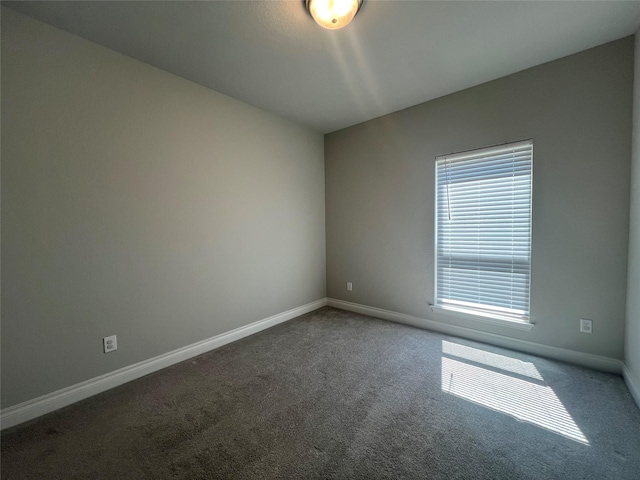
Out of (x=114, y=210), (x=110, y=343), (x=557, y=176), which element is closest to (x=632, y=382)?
(x=557, y=176)

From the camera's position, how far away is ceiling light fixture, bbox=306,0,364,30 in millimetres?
1611

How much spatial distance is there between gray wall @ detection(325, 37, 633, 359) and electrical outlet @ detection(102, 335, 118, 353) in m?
2.99

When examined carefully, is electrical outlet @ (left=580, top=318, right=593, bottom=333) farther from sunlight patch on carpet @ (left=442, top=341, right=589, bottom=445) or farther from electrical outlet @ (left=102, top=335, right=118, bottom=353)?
electrical outlet @ (left=102, top=335, right=118, bottom=353)

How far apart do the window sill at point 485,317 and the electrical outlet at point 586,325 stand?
0.35 meters

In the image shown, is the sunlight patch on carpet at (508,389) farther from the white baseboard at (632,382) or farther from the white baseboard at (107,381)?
the white baseboard at (107,381)

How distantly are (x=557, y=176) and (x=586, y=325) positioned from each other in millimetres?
1324

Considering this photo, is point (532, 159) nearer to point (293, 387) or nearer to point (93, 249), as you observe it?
point (293, 387)

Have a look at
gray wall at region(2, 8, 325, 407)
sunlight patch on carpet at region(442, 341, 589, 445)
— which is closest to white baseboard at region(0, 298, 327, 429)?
gray wall at region(2, 8, 325, 407)

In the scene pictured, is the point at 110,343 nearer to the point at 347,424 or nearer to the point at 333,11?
the point at 347,424

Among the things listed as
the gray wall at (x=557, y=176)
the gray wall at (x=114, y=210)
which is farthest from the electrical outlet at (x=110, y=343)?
the gray wall at (x=557, y=176)

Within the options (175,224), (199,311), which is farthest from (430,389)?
(175,224)

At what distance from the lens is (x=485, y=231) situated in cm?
267

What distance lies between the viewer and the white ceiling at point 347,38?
1694 mm

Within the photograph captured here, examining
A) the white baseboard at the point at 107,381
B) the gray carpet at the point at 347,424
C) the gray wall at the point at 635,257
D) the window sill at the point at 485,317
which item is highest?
the gray wall at the point at 635,257
